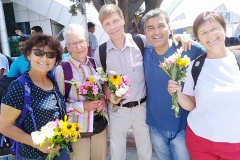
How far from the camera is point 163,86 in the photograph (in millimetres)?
2742

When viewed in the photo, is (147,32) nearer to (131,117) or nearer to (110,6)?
(110,6)

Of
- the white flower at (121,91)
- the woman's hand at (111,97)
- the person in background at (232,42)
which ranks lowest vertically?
the woman's hand at (111,97)

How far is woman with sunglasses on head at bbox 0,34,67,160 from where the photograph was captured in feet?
7.09

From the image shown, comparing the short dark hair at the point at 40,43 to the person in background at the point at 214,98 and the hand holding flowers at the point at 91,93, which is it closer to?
the hand holding flowers at the point at 91,93

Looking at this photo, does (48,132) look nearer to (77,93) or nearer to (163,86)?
(77,93)

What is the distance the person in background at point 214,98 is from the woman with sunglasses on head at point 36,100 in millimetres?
1266

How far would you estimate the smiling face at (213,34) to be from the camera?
2.26 metres

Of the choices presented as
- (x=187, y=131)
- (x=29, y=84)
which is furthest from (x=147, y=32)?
(x=29, y=84)

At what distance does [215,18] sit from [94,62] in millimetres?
1606

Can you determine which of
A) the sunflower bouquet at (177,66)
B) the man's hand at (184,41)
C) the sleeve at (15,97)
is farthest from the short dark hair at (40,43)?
the man's hand at (184,41)

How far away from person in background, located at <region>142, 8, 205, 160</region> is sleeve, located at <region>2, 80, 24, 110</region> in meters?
1.48

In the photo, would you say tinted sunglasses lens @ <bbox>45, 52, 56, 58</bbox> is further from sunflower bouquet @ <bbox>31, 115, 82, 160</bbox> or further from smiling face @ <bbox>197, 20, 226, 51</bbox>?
smiling face @ <bbox>197, 20, 226, 51</bbox>

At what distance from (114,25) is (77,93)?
38.5 inches

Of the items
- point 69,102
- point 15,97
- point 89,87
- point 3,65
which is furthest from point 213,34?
point 3,65
